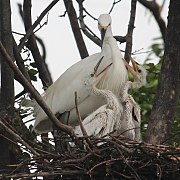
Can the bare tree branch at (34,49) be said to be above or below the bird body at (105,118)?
above

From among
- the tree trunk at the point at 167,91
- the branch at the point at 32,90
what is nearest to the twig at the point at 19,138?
the branch at the point at 32,90

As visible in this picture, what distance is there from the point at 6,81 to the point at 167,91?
43.2 inches

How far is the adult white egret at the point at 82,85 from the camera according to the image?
7.41 m

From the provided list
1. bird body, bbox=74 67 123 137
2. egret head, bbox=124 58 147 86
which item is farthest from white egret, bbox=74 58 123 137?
egret head, bbox=124 58 147 86

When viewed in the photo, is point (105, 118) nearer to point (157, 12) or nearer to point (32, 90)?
point (157, 12)

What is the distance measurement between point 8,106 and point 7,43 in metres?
0.42

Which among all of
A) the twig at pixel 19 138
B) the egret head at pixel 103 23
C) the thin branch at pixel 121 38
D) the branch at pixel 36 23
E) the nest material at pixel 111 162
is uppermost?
the branch at pixel 36 23

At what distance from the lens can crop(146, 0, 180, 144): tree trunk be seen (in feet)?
20.9

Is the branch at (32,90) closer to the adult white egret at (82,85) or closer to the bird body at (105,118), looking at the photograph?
the bird body at (105,118)

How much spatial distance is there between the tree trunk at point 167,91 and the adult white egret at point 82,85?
34.6 inches

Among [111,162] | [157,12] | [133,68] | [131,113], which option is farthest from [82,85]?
[111,162]

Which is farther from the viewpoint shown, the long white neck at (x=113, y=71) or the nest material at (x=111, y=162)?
the long white neck at (x=113, y=71)

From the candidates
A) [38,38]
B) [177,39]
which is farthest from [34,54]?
[177,39]

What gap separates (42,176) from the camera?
583 cm
